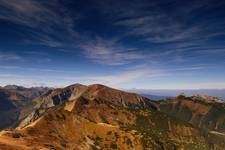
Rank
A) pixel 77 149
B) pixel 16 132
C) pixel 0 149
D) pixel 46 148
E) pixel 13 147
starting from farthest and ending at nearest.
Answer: pixel 77 149 → pixel 16 132 → pixel 46 148 → pixel 13 147 → pixel 0 149

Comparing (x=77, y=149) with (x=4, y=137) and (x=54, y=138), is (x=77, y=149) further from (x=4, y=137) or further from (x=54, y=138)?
(x=4, y=137)

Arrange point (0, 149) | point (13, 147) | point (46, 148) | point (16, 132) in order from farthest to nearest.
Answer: point (16, 132)
point (46, 148)
point (13, 147)
point (0, 149)

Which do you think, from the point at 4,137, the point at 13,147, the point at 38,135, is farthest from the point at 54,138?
the point at 13,147

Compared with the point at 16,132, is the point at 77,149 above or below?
below

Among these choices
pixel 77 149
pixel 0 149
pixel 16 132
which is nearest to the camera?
pixel 0 149

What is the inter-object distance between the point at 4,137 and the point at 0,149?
123 ft

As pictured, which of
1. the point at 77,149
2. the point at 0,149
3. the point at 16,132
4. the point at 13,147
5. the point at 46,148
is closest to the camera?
the point at 0,149

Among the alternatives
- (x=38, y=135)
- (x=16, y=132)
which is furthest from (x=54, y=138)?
(x=16, y=132)

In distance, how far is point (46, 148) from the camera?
162m

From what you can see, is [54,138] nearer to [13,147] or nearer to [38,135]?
[38,135]

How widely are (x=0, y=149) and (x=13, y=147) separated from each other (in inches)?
482

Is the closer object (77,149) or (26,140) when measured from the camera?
(26,140)

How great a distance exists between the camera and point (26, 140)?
563 ft

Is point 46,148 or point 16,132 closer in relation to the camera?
point 46,148
